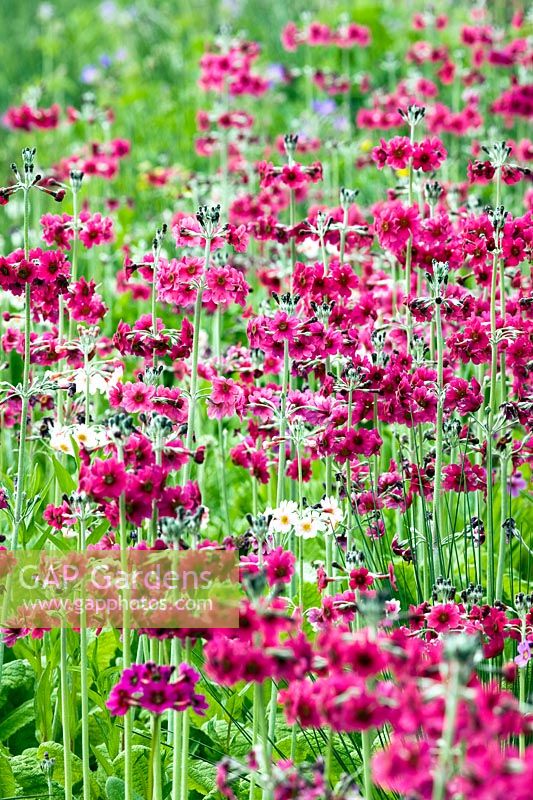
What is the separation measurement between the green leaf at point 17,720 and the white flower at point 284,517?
0.79m

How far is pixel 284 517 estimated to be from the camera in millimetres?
2756

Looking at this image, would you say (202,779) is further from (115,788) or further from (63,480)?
(63,480)

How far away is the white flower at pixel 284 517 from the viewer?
2738 millimetres

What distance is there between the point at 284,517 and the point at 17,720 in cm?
87

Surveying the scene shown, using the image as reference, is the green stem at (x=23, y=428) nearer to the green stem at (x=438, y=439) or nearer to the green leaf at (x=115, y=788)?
the green leaf at (x=115, y=788)

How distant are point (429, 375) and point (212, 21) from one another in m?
8.86

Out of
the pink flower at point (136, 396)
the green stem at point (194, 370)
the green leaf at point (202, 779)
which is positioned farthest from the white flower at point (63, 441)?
the green leaf at point (202, 779)

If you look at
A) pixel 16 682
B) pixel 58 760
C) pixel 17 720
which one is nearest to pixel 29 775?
pixel 58 760

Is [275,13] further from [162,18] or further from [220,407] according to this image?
[220,407]

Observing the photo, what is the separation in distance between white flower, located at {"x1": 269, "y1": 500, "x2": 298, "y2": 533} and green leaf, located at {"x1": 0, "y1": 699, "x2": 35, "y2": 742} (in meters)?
0.79

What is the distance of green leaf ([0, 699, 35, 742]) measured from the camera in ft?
9.23

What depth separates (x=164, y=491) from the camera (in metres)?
2.04

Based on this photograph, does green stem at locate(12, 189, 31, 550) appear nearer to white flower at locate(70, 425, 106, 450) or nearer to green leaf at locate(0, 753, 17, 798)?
white flower at locate(70, 425, 106, 450)

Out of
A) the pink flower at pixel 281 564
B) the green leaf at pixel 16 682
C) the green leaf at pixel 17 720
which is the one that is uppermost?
the pink flower at pixel 281 564
